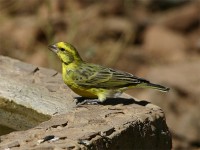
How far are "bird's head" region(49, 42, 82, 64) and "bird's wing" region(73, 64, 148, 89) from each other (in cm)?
16

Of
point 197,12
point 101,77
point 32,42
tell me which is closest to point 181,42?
point 197,12

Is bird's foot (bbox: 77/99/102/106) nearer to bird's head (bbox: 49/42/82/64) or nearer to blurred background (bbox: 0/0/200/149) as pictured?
bird's head (bbox: 49/42/82/64)

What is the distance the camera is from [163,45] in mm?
14625

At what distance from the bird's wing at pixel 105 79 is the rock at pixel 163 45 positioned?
654cm

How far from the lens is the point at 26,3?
15500 millimetres

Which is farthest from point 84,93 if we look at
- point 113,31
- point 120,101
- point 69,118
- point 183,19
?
point 183,19

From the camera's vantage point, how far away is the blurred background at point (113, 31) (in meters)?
13.6

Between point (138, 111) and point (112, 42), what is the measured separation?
292 inches

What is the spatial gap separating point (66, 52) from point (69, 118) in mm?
1393

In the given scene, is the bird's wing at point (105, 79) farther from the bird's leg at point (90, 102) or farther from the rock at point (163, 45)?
the rock at point (163, 45)

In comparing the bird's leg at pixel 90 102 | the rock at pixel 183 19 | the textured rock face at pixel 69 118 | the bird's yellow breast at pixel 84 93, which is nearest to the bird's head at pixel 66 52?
the textured rock face at pixel 69 118

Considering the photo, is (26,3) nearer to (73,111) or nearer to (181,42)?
(181,42)

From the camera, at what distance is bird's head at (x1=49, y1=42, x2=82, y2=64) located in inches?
312

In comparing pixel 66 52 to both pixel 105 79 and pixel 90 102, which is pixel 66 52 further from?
pixel 90 102
